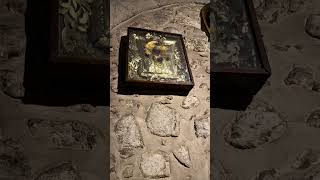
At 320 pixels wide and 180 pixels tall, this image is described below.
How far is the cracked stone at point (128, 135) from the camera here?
1.61 meters

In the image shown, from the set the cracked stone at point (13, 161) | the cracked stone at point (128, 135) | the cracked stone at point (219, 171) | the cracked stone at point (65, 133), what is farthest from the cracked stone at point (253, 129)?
the cracked stone at point (13, 161)

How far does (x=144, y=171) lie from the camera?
1.62m

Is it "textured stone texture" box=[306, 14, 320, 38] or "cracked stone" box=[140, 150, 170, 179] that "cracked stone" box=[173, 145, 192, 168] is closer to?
"cracked stone" box=[140, 150, 170, 179]

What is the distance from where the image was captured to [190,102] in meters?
1.75

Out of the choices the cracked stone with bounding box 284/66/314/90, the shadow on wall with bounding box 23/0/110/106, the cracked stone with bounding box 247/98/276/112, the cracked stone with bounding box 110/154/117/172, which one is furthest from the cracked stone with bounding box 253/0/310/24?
the cracked stone with bounding box 110/154/117/172

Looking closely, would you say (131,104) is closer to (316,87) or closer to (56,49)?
(56,49)

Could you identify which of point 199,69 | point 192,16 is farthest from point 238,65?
point 192,16

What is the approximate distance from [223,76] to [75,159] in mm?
687

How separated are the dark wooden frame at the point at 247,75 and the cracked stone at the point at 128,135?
40cm

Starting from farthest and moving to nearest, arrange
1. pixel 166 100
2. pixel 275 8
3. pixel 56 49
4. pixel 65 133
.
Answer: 1. pixel 275 8
2. pixel 166 100
3. pixel 65 133
4. pixel 56 49

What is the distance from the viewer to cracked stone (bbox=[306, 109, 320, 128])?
1833 millimetres

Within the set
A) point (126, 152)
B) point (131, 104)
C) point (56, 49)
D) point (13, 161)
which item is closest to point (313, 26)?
point (131, 104)

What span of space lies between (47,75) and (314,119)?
3.99 feet

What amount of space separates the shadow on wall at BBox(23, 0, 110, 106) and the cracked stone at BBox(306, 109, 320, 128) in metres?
0.96
